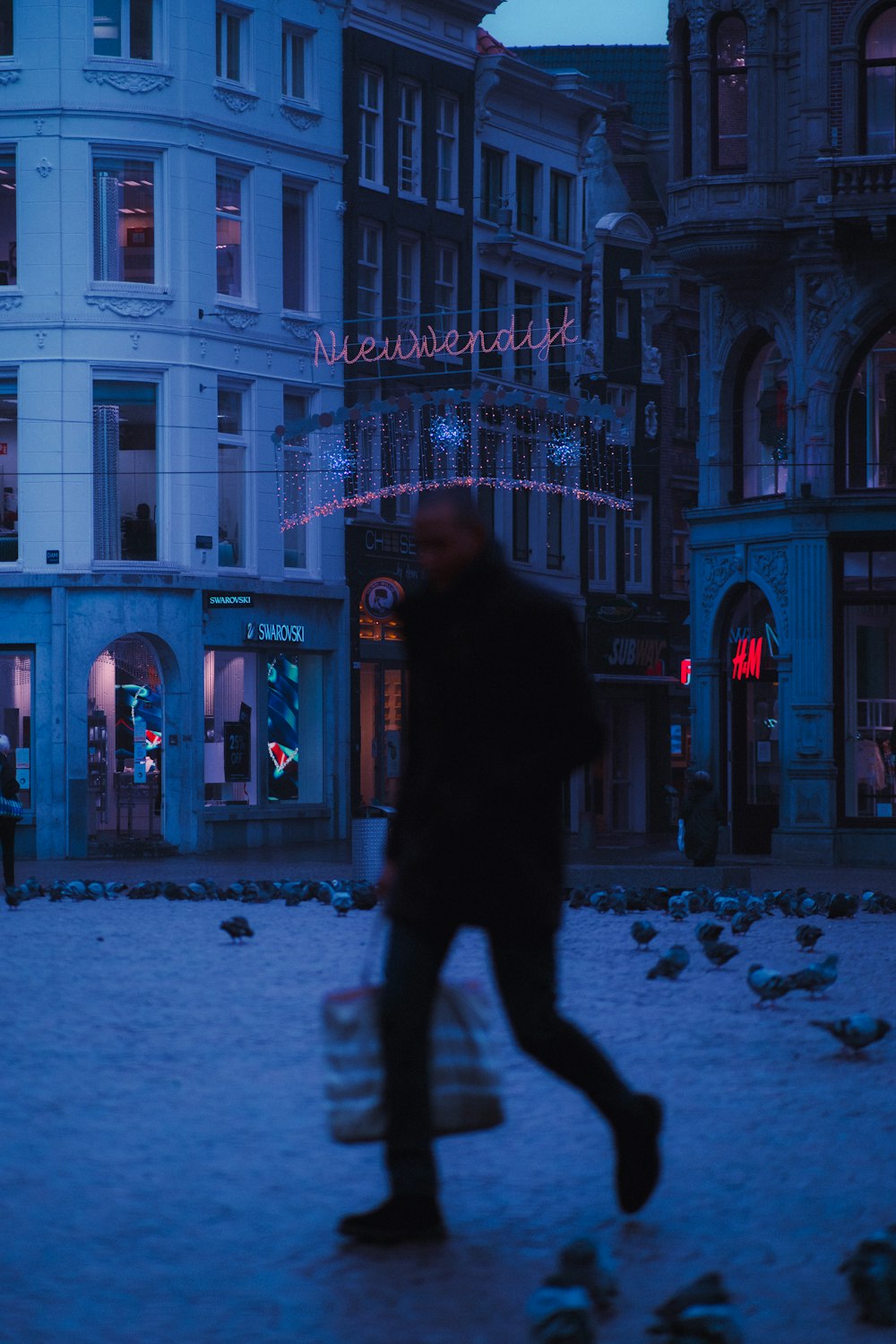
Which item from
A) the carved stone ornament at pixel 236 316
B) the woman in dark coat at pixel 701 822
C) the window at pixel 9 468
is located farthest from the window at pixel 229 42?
the woman in dark coat at pixel 701 822

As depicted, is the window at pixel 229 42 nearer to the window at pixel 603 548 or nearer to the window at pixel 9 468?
the window at pixel 9 468

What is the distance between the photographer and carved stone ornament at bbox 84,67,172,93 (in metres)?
38.3

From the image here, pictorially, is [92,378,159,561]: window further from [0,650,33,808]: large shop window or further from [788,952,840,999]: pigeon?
[788,952,840,999]: pigeon

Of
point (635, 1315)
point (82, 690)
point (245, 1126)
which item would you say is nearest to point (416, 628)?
point (635, 1315)

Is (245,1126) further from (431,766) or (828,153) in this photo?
(828,153)

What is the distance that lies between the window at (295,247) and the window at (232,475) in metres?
2.51

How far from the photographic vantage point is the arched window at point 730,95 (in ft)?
111

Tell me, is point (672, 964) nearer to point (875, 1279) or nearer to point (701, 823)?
point (875, 1279)

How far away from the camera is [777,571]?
34188 mm

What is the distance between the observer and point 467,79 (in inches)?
1849

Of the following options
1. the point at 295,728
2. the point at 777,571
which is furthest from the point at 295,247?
the point at 777,571

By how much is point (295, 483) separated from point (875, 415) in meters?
11.6

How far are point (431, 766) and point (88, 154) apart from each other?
33.3 meters

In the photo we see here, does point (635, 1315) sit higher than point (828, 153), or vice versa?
point (828, 153)
